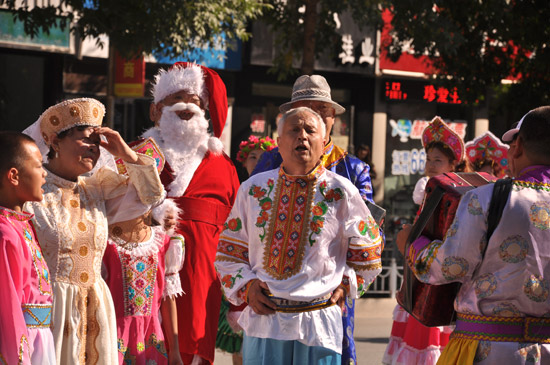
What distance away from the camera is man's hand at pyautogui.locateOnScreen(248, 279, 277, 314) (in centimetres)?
489

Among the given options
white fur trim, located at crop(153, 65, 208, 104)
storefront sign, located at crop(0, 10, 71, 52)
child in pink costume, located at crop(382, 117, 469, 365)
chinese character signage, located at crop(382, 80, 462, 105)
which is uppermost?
storefront sign, located at crop(0, 10, 71, 52)

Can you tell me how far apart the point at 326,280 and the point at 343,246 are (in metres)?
0.24

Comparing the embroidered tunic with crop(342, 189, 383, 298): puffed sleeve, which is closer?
crop(342, 189, 383, 298): puffed sleeve

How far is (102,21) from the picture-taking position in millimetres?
11891

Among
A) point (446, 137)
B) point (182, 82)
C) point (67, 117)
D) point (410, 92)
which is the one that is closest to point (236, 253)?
point (67, 117)

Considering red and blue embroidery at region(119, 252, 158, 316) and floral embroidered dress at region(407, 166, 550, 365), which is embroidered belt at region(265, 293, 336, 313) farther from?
red and blue embroidery at region(119, 252, 158, 316)

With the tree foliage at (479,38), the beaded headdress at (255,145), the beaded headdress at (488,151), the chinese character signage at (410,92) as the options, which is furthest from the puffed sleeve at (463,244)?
the chinese character signage at (410,92)

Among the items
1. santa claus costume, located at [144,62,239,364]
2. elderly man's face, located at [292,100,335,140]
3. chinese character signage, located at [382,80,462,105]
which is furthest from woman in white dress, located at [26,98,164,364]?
chinese character signage, located at [382,80,462,105]

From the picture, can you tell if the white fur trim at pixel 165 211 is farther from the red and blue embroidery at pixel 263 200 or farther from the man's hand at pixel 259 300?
the man's hand at pixel 259 300

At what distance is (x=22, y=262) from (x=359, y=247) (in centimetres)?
176

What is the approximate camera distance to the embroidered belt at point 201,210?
A: 23.0ft

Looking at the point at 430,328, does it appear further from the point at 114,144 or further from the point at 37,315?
the point at 37,315

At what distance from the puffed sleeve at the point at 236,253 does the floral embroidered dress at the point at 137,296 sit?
0.71 m

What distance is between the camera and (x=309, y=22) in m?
14.8
